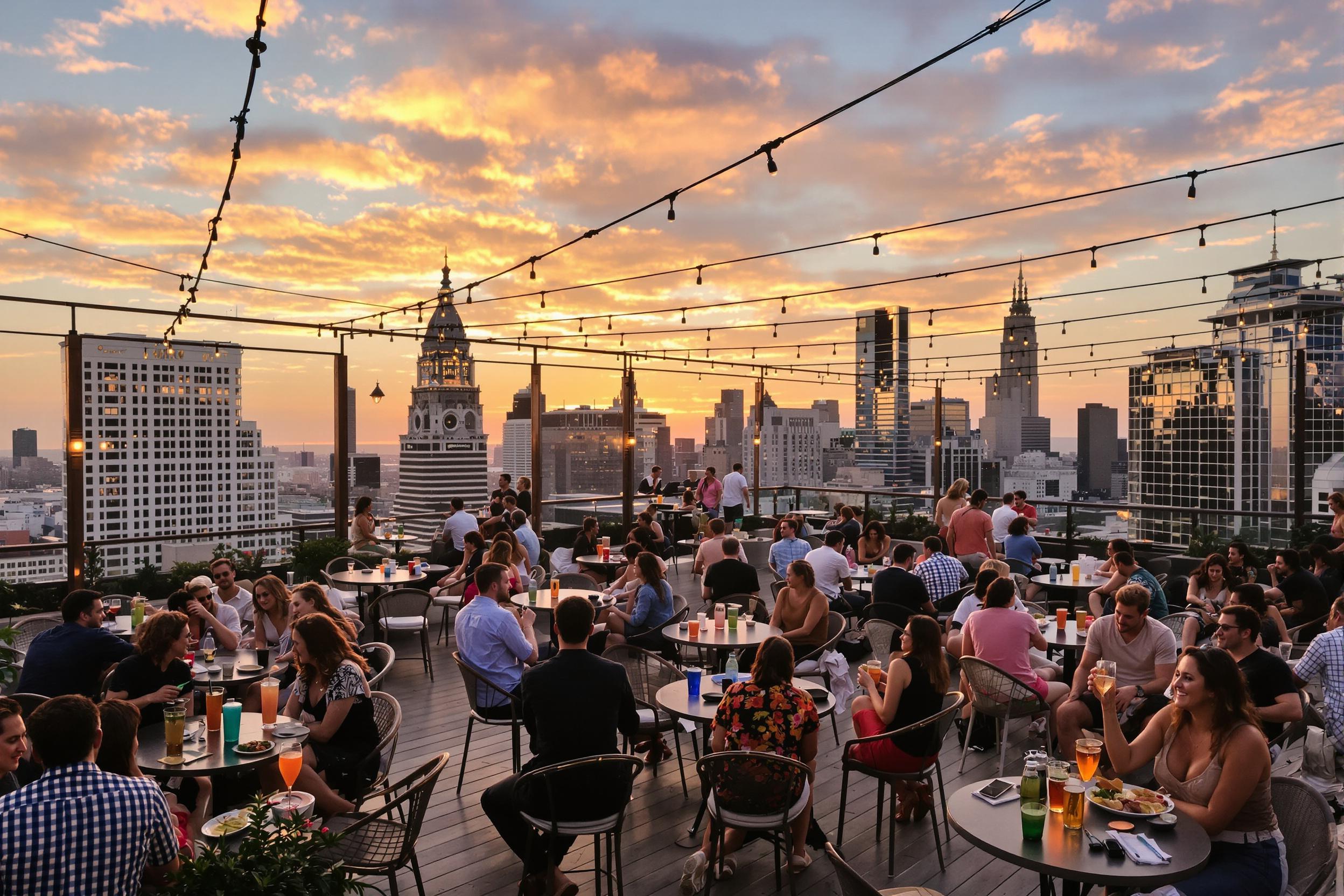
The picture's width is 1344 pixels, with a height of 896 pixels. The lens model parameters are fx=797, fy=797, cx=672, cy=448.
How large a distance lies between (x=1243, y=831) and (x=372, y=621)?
762 centimetres

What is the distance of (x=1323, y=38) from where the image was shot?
8.48 metres

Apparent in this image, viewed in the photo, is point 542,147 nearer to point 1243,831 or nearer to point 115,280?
point 115,280

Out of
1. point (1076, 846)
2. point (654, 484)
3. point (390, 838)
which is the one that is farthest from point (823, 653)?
point (654, 484)

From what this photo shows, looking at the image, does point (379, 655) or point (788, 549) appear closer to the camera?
point (379, 655)

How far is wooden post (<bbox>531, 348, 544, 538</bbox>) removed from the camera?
1388 centimetres

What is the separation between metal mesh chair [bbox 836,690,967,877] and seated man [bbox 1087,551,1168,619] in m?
3.26

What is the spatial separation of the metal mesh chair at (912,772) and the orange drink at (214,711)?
2980 millimetres

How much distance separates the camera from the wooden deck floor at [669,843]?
3902mm

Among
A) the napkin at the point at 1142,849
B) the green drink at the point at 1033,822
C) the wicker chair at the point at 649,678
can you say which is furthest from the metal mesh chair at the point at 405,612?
the napkin at the point at 1142,849

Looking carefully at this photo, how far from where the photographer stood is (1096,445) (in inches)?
2719

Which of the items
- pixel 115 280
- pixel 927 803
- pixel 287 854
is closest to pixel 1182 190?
pixel 927 803

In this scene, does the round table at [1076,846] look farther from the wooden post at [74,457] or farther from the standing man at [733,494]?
the standing man at [733,494]

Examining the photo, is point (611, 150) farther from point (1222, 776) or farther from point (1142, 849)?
point (1142, 849)

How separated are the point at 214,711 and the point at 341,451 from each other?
907cm
